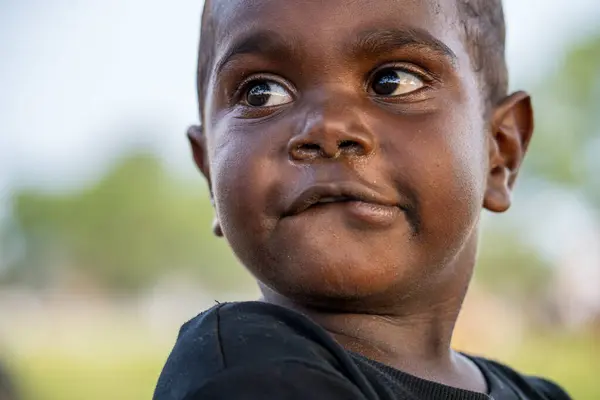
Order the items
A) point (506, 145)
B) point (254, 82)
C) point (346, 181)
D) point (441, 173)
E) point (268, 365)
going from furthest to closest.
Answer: point (506, 145), point (254, 82), point (441, 173), point (346, 181), point (268, 365)

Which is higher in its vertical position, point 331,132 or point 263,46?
point 263,46

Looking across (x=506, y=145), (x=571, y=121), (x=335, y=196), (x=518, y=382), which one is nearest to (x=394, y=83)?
(x=335, y=196)

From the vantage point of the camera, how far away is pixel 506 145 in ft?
7.04

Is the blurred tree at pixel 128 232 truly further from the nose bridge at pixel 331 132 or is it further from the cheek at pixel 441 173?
the nose bridge at pixel 331 132

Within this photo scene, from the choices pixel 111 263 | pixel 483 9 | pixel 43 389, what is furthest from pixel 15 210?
pixel 483 9

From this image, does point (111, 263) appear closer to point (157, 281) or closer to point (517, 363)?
point (157, 281)

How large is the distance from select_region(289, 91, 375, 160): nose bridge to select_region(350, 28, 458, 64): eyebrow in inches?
4.2

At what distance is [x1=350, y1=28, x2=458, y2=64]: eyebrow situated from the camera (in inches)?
64.8

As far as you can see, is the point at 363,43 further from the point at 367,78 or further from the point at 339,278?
the point at 339,278

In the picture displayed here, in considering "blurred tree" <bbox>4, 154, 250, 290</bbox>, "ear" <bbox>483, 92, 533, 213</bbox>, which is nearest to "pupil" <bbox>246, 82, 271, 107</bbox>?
"ear" <bbox>483, 92, 533, 213</bbox>

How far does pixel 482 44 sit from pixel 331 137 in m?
0.61

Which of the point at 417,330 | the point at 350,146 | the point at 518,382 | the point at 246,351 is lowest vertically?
the point at 518,382

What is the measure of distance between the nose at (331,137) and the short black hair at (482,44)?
1.41 ft

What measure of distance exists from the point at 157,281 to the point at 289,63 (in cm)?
4449
